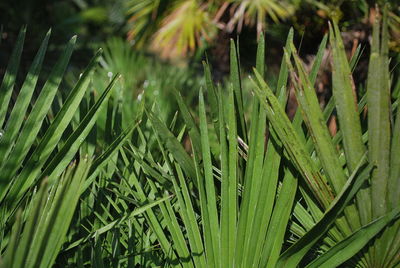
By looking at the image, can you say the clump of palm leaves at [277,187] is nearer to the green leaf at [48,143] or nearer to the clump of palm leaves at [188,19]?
the green leaf at [48,143]

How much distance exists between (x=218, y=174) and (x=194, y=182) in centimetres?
8

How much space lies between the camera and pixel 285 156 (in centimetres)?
136

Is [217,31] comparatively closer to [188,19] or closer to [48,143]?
[188,19]

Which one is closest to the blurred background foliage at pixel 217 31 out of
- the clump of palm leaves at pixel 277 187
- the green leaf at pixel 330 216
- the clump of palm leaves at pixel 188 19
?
the clump of palm leaves at pixel 188 19

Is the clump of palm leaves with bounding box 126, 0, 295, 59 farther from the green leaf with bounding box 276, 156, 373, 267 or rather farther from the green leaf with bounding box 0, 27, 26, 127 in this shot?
the green leaf with bounding box 276, 156, 373, 267

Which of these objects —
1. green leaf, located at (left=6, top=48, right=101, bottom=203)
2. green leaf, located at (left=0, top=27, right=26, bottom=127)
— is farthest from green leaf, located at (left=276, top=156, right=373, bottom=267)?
green leaf, located at (left=0, top=27, right=26, bottom=127)

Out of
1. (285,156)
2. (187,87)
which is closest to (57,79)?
(285,156)

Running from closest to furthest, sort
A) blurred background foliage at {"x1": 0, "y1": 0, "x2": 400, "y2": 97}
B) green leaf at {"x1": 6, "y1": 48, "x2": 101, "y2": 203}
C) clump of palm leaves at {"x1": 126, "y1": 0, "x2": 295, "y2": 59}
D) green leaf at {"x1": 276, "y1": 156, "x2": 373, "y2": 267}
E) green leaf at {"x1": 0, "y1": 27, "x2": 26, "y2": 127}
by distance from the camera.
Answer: green leaf at {"x1": 276, "y1": 156, "x2": 373, "y2": 267} < green leaf at {"x1": 6, "y1": 48, "x2": 101, "y2": 203} < green leaf at {"x1": 0, "y1": 27, "x2": 26, "y2": 127} < blurred background foliage at {"x1": 0, "y1": 0, "x2": 400, "y2": 97} < clump of palm leaves at {"x1": 126, "y1": 0, "x2": 295, "y2": 59}

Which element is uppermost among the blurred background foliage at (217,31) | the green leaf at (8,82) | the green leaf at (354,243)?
the blurred background foliage at (217,31)

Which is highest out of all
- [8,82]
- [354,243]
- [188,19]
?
[188,19]

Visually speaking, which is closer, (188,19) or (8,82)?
(8,82)

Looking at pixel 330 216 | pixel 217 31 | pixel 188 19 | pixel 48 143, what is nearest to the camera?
pixel 330 216

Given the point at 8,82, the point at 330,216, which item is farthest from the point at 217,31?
the point at 330,216

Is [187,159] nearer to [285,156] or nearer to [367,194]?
[285,156]
